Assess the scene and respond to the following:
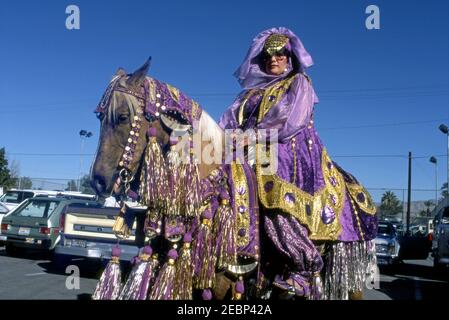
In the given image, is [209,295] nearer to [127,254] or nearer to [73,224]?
[127,254]

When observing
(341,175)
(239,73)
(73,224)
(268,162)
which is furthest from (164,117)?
(73,224)

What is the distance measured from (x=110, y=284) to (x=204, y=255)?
576 millimetres

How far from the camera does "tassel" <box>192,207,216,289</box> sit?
112 inches

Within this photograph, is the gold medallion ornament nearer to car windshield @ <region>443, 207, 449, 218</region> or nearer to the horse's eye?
the horse's eye

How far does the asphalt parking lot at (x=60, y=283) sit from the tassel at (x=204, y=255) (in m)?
3.21

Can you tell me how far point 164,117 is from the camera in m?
2.91

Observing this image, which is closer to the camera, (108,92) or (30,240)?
(108,92)

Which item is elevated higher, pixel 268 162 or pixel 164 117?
pixel 164 117

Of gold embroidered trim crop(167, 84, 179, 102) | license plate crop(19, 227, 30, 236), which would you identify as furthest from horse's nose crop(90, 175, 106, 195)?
license plate crop(19, 227, 30, 236)

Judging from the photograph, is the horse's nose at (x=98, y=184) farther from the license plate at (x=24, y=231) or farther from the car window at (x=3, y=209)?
the car window at (x=3, y=209)

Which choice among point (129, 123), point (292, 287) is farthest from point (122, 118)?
point (292, 287)

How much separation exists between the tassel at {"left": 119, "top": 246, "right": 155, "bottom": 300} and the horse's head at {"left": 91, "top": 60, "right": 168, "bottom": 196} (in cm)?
42

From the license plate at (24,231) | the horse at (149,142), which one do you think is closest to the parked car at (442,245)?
the license plate at (24,231)

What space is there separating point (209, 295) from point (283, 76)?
1656mm
